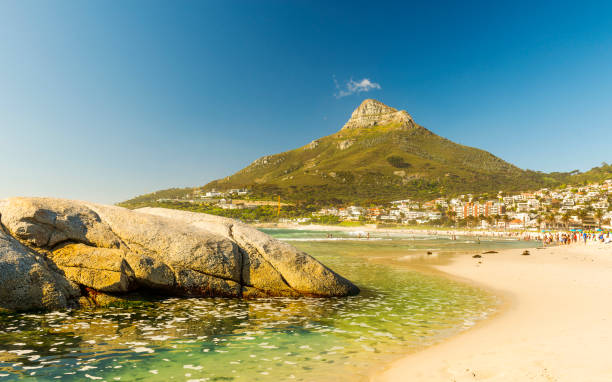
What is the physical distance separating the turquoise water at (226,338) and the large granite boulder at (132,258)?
2.39ft

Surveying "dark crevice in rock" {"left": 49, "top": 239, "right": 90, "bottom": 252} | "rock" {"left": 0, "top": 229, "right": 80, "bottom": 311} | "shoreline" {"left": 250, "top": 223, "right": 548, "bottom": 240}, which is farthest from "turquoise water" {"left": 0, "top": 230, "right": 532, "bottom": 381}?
"shoreline" {"left": 250, "top": 223, "right": 548, "bottom": 240}

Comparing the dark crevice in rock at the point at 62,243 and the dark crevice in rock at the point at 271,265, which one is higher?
the dark crevice in rock at the point at 62,243

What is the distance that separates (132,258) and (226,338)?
5.90 meters

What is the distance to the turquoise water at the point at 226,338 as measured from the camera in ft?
23.4

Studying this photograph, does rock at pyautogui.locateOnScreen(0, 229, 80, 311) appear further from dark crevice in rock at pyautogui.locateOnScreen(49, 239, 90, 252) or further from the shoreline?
the shoreline

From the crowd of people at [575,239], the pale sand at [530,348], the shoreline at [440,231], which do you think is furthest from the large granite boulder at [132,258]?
the shoreline at [440,231]

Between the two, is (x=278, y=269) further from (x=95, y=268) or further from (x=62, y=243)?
(x=62, y=243)

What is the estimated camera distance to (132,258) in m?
12.9

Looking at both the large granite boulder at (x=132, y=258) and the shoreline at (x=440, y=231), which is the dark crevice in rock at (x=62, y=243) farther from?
the shoreline at (x=440, y=231)

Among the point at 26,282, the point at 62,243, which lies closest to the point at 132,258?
the point at 62,243

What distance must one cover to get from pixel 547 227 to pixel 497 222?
70.2 ft

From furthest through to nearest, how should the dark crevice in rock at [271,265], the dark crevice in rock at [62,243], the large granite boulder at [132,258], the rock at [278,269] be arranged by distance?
the dark crevice in rock at [271,265] → the rock at [278,269] → the dark crevice in rock at [62,243] → the large granite boulder at [132,258]

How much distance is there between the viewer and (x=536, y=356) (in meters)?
7.23

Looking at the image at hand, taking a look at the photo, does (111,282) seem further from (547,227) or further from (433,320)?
(547,227)
